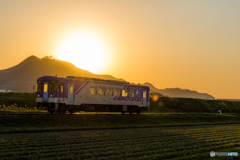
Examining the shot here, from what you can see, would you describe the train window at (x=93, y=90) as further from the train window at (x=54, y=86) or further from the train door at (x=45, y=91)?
the train door at (x=45, y=91)

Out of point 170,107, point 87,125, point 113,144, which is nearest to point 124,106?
point 87,125

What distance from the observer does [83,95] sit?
31.1 m

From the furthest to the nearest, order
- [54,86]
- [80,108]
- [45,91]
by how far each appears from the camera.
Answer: [80,108] < [45,91] < [54,86]

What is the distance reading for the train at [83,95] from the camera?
29562 mm

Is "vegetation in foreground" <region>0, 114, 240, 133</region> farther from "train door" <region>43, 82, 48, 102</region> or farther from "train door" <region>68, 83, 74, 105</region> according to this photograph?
"train door" <region>43, 82, 48, 102</region>

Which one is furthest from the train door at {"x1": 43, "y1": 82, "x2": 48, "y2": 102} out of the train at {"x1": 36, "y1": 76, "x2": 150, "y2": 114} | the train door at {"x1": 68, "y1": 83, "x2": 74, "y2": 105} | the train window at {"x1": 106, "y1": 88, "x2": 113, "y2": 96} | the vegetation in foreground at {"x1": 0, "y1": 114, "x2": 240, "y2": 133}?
the train window at {"x1": 106, "y1": 88, "x2": 113, "y2": 96}

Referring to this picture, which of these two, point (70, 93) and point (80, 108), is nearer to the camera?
point (70, 93)

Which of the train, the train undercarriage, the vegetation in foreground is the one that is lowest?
the vegetation in foreground

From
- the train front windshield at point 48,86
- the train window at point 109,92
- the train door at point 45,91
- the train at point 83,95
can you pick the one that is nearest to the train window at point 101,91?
the train at point 83,95

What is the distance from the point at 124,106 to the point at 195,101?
36.7m

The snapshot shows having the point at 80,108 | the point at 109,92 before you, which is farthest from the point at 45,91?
the point at 109,92

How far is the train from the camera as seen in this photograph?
2956cm

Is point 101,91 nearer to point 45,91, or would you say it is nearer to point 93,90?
point 93,90

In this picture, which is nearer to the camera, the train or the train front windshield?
Result: the train front windshield
